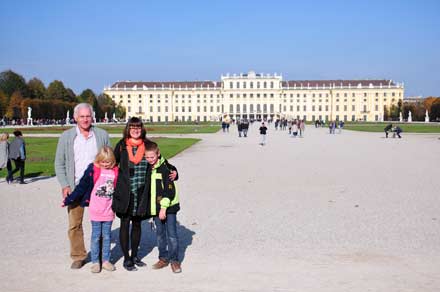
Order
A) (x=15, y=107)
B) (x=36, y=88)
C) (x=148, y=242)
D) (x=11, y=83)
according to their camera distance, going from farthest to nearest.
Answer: (x=36, y=88), (x=11, y=83), (x=15, y=107), (x=148, y=242)

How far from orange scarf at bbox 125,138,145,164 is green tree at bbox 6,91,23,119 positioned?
70.6 metres

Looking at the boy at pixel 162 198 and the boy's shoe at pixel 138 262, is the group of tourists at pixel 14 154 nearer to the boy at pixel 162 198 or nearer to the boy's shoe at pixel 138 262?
the boy's shoe at pixel 138 262

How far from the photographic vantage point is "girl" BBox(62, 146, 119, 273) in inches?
191

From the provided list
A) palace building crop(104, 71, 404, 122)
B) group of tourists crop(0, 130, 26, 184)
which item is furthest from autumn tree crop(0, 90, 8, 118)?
group of tourists crop(0, 130, 26, 184)

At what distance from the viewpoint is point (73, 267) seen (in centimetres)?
492

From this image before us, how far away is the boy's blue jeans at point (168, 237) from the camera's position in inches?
195

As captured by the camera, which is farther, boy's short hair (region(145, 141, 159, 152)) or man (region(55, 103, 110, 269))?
man (region(55, 103, 110, 269))

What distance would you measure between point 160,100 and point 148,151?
12430cm

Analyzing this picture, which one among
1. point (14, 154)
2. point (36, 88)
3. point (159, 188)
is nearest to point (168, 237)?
point (159, 188)

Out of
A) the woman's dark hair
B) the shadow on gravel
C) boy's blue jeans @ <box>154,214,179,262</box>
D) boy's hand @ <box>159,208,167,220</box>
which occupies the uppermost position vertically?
the woman's dark hair

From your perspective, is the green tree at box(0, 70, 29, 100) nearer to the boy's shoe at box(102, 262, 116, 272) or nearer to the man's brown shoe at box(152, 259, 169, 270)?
the boy's shoe at box(102, 262, 116, 272)

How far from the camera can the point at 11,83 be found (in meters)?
76.4

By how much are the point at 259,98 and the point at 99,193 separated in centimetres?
11910

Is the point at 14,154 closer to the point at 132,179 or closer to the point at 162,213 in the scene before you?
the point at 132,179
